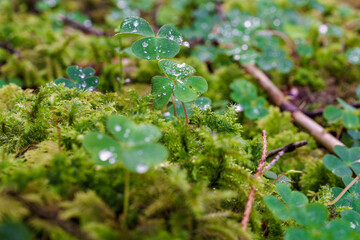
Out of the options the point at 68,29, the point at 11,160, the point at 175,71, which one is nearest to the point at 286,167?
the point at 175,71

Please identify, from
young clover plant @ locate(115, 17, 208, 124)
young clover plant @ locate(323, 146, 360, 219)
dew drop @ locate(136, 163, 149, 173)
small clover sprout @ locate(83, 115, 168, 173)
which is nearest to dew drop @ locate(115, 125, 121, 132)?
small clover sprout @ locate(83, 115, 168, 173)

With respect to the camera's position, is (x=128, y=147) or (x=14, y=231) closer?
(x=14, y=231)

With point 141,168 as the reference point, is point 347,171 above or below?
below

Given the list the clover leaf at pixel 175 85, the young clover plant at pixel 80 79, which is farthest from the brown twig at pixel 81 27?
the clover leaf at pixel 175 85

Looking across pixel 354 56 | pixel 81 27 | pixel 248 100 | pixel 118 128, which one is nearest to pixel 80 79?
pixel 118 128

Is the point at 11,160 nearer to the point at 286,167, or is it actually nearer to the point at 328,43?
the point at 286,167

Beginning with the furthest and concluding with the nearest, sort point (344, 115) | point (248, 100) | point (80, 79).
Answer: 1. point (248, 100)
2. point (344, 115)
3. point (80, 79)

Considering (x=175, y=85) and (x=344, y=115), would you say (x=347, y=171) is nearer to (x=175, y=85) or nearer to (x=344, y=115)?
(x=344, y=115)

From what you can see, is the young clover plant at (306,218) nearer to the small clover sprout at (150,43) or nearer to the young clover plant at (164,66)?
the young clover plant at (164,66)
